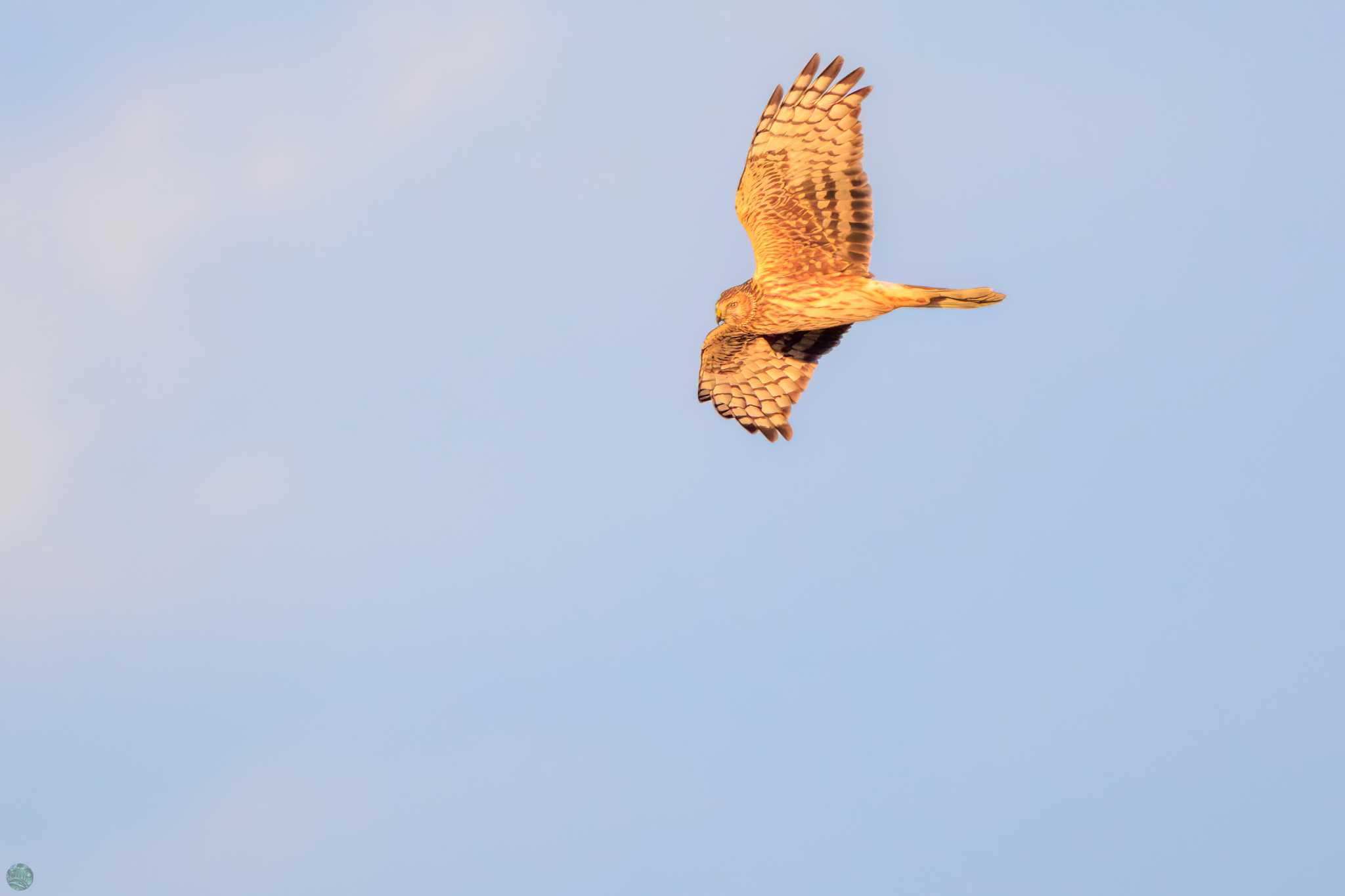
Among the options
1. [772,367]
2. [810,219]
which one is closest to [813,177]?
[810,219]

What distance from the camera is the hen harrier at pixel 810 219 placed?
1997 cm

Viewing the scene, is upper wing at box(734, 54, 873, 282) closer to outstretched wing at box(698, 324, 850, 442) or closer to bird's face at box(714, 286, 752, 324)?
bird's face at box(714, 286, 752, 324)

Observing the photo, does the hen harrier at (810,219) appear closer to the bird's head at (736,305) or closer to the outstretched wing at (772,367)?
the bird's head at (736,305)

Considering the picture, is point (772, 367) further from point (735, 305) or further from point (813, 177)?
point (813, 177)

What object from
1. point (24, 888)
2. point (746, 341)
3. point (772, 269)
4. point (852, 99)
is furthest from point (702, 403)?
point (24, 888)

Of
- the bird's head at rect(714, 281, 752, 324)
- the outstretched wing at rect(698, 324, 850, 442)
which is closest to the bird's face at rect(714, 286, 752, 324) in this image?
the bird's head at rect(714, 281, 752, 324)

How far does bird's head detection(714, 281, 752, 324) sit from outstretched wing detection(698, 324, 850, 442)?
1166 mm

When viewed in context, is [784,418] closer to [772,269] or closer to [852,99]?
[772,269]

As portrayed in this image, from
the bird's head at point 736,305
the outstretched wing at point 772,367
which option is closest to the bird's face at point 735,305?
the bird's head at point 736,305

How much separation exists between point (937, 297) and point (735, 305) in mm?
2522

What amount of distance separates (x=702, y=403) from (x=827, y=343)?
1.80 meters

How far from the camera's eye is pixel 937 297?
1944 cm

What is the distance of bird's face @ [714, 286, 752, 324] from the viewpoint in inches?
813

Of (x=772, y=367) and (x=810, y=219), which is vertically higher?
(x=810, y=219)
